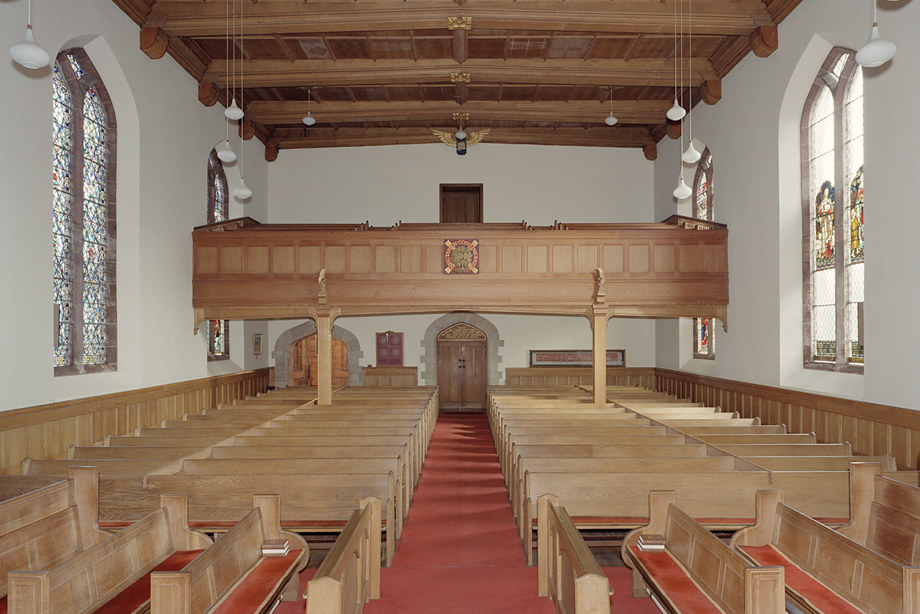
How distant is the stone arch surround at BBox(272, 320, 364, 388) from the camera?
17266mm

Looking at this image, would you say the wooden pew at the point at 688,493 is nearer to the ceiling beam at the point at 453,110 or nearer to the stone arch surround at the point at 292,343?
the ceiling beam at the point at 453,110

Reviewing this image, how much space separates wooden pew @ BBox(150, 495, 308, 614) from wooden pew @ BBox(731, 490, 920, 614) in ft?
9.31

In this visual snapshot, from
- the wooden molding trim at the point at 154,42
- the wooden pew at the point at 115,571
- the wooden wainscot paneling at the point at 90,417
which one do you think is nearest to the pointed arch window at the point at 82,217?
the wooden wainscot paneling at the point at 90,417

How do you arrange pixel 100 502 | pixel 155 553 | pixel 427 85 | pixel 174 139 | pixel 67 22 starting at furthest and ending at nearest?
1. pixel 427 85
2. pixel 174 139
3. pixel 67 22
4. pixel 100 502
5. pixel 155 553

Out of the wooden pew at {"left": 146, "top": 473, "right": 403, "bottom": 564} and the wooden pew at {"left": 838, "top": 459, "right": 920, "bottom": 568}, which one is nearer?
the wooden pew at {"left": 838, "top": 459, "right": 920, "bottom": 568}

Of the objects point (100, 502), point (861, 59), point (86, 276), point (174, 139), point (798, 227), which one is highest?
point (174, 139)

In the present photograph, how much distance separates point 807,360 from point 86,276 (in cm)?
1074

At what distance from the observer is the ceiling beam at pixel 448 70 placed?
1264 centimetres

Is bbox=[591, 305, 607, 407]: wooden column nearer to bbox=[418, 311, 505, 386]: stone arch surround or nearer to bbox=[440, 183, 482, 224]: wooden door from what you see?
bbox=[418, 311, 505, 386]: stone arch surround

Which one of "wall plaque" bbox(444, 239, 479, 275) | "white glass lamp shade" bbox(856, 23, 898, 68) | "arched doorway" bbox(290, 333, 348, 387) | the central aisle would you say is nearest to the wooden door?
"wall plaque" bbox(444, 239, 479, 275)

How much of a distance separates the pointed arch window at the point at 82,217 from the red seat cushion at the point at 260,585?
6.16 metres

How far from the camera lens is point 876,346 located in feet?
25.7

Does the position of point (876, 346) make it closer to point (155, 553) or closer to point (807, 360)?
point (807, 360)

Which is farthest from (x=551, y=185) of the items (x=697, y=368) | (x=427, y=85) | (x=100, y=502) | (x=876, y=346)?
(x=100, y=502)
